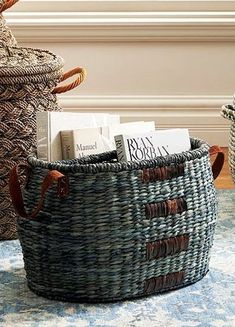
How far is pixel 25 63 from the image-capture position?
221cm

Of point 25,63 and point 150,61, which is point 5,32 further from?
point 150,61

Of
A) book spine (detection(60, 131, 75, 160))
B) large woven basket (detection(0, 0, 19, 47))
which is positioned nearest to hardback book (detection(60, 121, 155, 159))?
book spine (detection(60, 131, 75, 160))

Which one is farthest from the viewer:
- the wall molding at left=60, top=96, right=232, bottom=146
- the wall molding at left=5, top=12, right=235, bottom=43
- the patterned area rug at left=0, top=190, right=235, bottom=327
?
the wall molding at left=60, top=96, right=232, bottom=146

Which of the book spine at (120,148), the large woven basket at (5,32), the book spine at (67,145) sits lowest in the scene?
the book spine at (67,145)

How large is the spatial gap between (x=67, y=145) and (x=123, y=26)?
1.26 metres

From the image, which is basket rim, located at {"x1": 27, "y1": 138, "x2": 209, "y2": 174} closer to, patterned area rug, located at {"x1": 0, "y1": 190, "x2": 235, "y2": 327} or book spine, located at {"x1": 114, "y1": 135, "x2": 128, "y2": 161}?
book spine, located at {"x1": 114, "y1": 135, "x2": 128, "y2": 161}

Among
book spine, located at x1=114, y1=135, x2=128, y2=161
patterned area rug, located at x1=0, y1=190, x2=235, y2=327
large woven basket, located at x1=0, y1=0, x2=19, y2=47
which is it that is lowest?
patterned area rug, located at x1=0, y1=190, x2=235, y2=327

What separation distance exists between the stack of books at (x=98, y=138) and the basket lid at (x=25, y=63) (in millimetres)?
186

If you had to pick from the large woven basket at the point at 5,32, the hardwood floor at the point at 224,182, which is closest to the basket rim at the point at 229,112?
the hardwood floor at the point at 224,182

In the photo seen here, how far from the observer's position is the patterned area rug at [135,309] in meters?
1.77

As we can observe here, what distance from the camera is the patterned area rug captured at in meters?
1.77

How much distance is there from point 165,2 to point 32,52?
1.04 meters

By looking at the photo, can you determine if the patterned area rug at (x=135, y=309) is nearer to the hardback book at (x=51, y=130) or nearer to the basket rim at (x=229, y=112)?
the hardback book at (x=51, y=130)

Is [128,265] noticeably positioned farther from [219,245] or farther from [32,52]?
[32,52]
